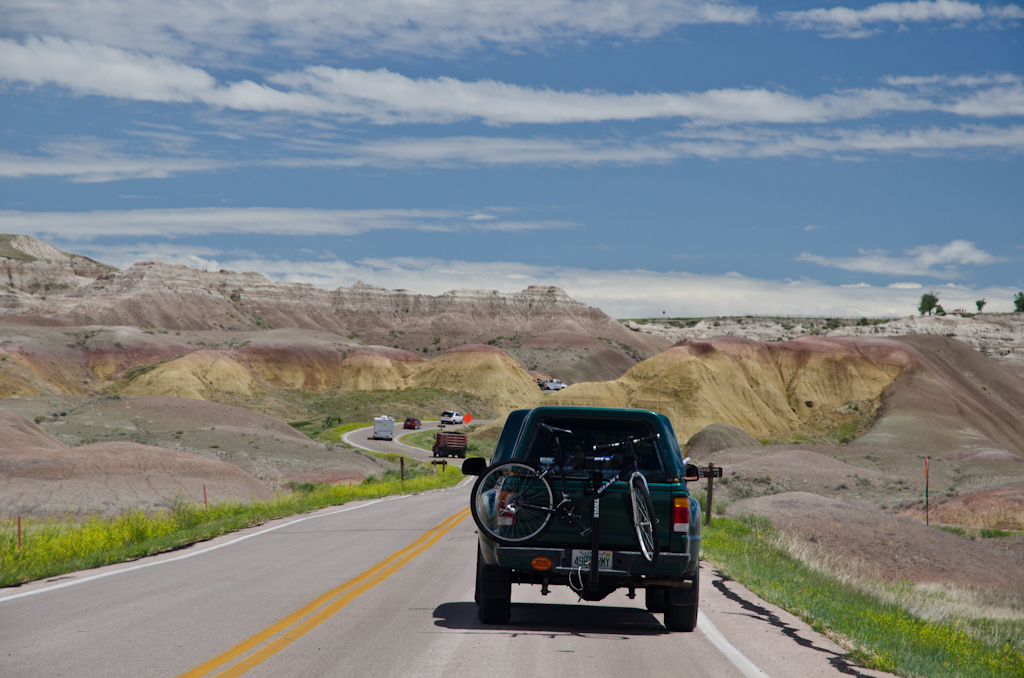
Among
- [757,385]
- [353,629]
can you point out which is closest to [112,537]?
[353,629]

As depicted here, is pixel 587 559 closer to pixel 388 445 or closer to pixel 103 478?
pixel 103 478

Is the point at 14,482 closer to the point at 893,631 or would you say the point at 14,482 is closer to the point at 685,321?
the point at 893,631

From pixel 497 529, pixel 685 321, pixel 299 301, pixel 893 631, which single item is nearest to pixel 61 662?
pixel 497 529

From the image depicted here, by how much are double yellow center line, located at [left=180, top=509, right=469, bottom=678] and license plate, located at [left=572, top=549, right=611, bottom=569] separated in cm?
252

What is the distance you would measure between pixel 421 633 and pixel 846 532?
64.1 ft

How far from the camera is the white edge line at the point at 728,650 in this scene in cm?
655

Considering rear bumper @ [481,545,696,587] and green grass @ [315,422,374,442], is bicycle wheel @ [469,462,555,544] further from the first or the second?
green grass @ [315,422,374,442]

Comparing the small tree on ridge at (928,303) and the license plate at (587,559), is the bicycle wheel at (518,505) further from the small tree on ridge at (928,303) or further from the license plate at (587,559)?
the small tree on ridge at (928,303)

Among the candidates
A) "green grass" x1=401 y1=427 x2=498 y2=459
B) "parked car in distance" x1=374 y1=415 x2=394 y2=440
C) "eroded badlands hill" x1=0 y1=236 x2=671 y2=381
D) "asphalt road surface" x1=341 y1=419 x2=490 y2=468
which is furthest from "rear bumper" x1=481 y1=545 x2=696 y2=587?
"eroded badlands hill" x1=0 y1=236 x2=671 y2=381

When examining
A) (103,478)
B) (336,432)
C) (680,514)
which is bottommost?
(336,432)

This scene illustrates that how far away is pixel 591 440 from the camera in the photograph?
28.6 ft

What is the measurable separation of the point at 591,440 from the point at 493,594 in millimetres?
1834

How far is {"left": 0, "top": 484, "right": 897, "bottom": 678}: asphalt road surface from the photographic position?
651 cm

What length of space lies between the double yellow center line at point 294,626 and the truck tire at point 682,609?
3319 mm
